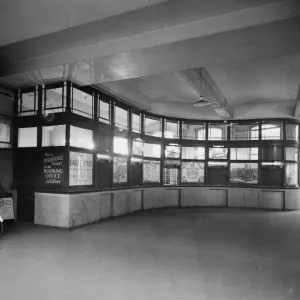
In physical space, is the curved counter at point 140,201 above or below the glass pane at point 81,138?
below

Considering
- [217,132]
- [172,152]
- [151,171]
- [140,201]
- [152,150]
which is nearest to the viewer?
[140,201]

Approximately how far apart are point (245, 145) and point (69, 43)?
9405 millimetres

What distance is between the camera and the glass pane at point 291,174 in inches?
485

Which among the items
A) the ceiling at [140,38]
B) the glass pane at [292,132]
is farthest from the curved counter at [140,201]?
the ceiling at [140,38]

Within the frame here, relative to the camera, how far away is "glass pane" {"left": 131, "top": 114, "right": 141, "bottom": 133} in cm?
1079

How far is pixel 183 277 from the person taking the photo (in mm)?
4293

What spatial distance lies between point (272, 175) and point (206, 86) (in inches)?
237

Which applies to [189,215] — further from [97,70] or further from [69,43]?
[69,43]

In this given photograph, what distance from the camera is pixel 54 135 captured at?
789cm

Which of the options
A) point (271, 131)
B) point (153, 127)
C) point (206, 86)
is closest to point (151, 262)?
point (206, 86)

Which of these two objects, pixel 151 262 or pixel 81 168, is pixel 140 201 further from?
pixel 151 262

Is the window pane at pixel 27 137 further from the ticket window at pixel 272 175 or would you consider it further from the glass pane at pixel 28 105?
the ticket window at pixel 272 175

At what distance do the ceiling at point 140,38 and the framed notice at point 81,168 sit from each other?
1986 millimetres

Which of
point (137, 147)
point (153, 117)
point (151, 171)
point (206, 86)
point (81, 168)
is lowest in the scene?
point (151, 171)
